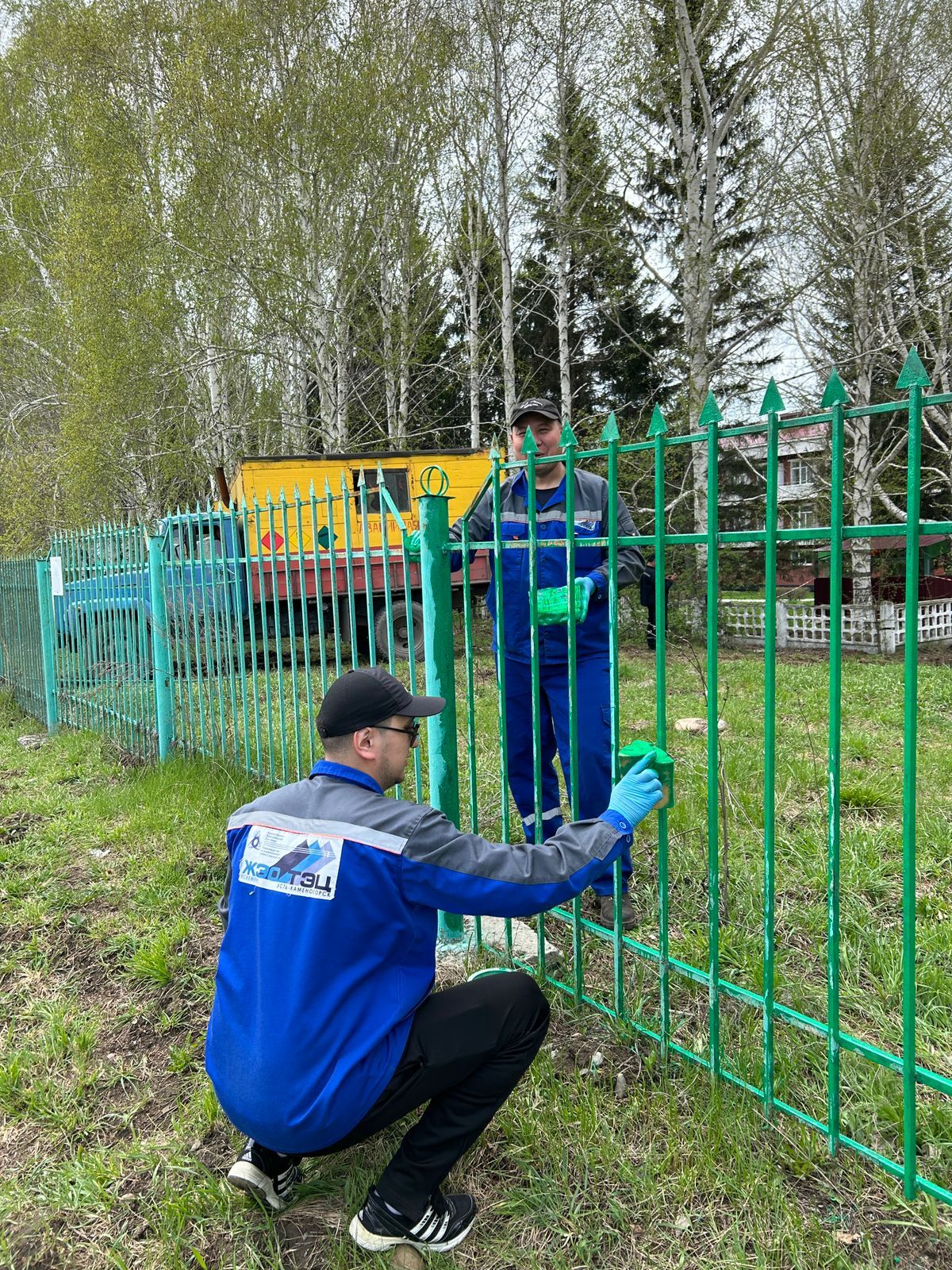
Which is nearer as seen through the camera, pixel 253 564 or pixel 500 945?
pixel 500 945

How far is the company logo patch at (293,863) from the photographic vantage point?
183cm

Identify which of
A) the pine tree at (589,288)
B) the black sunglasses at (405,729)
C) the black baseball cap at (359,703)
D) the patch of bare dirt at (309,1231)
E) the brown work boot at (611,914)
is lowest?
the patch of bare dirt at (309,1231)

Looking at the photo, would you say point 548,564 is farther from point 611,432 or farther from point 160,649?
point 160,649

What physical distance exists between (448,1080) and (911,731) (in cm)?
126

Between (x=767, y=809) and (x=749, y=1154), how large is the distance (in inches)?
32.0

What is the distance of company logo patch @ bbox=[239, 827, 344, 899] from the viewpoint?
1.83m

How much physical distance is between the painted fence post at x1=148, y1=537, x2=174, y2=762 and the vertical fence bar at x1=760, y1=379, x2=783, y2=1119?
4.40 m

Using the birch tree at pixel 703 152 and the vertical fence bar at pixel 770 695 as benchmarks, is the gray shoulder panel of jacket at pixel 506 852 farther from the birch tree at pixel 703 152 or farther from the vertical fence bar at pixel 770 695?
the birch tree at pixel 703 152

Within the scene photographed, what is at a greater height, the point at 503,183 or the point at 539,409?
the point at 503,183

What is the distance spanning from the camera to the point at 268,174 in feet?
45.3

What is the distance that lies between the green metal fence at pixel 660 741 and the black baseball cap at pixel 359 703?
67 cm

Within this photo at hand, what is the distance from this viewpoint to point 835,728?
1.80 metres

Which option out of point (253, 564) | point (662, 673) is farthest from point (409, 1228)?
point (253, 564)

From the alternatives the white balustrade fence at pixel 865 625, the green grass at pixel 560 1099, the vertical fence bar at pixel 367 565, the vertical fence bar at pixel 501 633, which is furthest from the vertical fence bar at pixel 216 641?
the white balustrade fence at pixel 865 625
